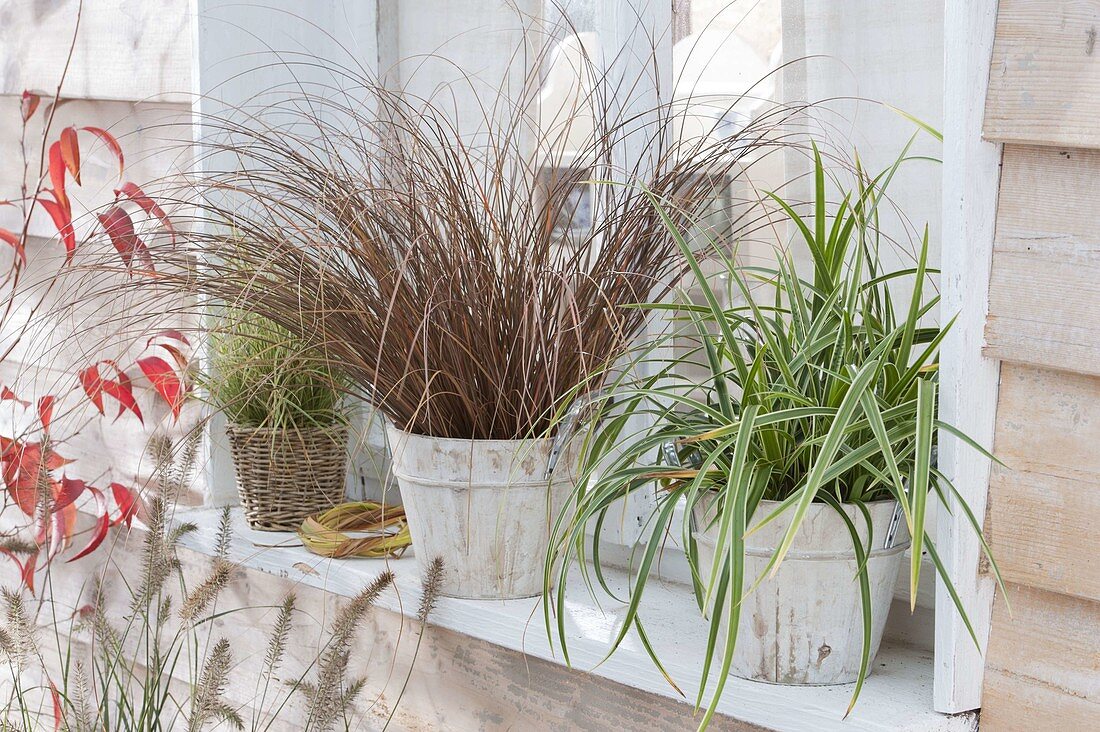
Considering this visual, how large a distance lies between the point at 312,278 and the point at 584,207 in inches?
14.1

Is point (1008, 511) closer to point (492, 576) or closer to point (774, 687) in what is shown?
point (774, 687)

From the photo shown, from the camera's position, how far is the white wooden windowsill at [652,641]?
2.97 ft

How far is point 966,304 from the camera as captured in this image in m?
0.81

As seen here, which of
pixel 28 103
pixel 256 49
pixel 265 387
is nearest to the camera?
pixel 265 387

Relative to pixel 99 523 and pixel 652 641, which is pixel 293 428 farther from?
pixel 652 641

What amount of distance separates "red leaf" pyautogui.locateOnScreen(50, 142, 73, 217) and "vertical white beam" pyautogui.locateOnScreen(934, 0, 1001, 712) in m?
1.28

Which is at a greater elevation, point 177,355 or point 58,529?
point 177,355

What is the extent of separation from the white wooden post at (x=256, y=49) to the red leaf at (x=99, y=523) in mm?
175

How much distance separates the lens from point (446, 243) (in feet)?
3.65

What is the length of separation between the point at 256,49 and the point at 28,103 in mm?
483

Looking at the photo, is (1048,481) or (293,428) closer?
(1048,481)

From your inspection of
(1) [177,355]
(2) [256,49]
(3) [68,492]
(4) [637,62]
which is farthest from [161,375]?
(4) [637,62]

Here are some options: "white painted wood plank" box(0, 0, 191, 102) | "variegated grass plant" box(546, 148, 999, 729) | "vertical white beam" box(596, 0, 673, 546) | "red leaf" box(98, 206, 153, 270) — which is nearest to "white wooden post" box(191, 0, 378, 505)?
"white painted wood plank" box(0, 0, 191, 102)

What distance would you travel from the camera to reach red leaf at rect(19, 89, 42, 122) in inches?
67.6
